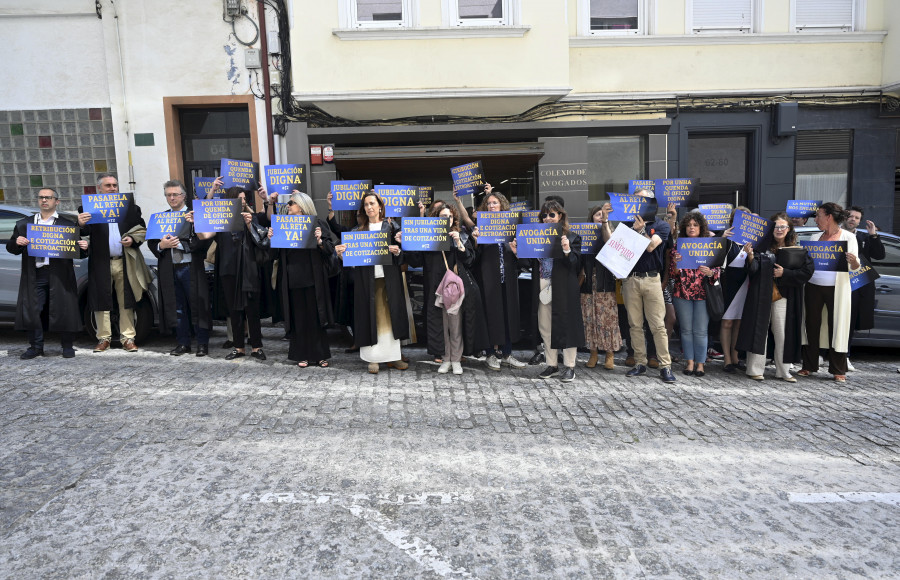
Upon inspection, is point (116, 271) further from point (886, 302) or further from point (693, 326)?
point (886, 302)

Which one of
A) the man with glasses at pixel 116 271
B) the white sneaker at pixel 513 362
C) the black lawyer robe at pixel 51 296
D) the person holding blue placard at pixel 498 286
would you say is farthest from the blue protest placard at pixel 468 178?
the black lawyer robe at pixel 51 296

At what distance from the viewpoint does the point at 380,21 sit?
11039 mm

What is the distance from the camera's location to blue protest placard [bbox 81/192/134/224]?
7.30 meters

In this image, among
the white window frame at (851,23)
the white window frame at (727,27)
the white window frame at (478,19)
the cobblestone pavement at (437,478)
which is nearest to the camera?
the cobblestone pavement at (437,478)

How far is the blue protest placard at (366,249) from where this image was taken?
6672 millimetres

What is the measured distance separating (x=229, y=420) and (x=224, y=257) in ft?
8.81

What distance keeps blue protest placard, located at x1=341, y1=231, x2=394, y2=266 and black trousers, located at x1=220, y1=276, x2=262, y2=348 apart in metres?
1.36

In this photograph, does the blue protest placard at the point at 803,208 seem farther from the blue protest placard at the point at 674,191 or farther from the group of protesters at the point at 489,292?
the blue protest placard at the point at 674,191

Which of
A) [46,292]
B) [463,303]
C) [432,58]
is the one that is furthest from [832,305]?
[46,292]

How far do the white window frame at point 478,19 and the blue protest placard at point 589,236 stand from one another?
17.9ft

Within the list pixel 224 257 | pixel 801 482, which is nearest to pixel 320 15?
pixel 224 257

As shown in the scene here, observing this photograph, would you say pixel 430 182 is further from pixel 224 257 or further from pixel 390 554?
pixel 390 554

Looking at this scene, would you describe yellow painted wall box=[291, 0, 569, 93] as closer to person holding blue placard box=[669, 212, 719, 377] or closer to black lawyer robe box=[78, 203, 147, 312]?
black lawyer robe box=[78, 203, 147, 312]

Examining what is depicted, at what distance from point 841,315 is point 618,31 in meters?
7.19
